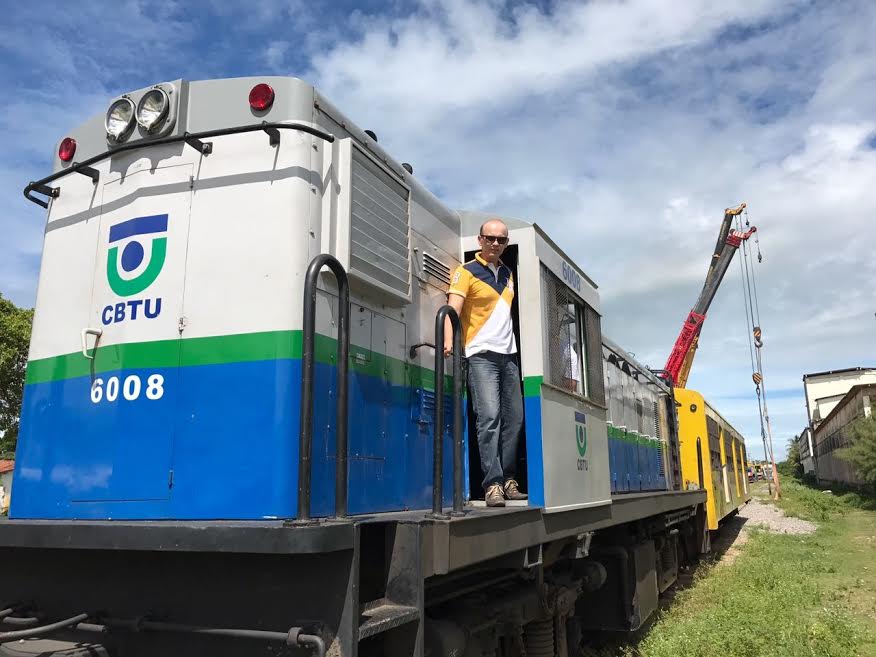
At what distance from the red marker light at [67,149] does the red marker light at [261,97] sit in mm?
1173

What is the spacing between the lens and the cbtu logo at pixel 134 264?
10.1 feet

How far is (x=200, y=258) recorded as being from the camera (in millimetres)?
3018

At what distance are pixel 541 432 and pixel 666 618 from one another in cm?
494

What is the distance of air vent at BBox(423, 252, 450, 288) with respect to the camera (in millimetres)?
3990

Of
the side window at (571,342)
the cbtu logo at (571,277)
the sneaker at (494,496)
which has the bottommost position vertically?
the sneaker at (494,496)

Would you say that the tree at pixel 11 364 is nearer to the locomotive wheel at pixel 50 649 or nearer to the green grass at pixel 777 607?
the green grass at pixel 777 607

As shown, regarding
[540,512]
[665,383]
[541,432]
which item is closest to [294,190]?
[541,432]

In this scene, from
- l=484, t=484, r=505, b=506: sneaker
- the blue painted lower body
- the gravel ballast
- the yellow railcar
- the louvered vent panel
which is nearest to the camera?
the blue painted lower body

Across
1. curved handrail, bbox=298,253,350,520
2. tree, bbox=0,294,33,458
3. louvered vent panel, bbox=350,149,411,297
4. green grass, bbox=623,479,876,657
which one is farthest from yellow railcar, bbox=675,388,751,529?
tree, bbox=0,294,33,458

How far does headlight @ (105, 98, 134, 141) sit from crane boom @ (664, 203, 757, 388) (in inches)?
851

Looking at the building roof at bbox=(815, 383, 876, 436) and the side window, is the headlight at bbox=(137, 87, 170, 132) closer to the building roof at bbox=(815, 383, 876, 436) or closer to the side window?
the side window

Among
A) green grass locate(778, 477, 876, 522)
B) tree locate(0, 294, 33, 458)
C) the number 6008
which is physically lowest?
green grass locate(778, 477, 876, 522)

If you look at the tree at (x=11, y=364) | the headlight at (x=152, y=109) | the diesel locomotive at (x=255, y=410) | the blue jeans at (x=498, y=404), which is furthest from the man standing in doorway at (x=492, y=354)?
the tree at (x=11, y=364)

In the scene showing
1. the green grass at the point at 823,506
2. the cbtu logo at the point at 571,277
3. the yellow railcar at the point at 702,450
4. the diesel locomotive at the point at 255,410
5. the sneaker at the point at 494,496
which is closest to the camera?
the diesel locomotive at the point at 255,410
